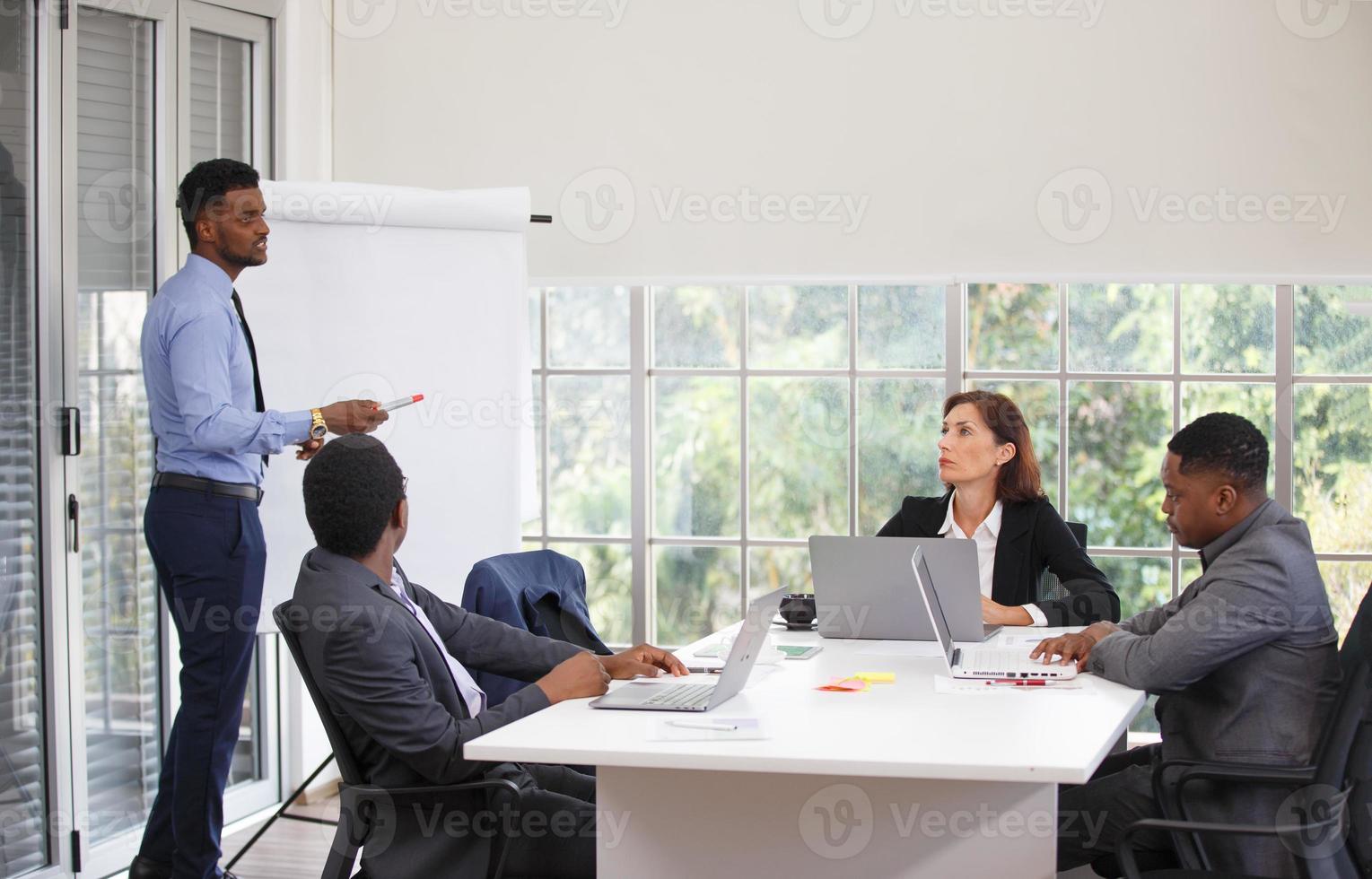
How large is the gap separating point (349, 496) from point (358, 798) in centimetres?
53

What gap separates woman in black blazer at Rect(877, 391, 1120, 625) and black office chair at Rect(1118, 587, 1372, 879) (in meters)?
1.28

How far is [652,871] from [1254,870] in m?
1.05

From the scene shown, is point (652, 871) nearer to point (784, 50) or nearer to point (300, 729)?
point (300, 729)

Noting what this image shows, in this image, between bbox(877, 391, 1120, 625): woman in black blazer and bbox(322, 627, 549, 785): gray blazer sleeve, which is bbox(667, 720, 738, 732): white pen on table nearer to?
bbox(322, 627, 549, 785): gray blazer sleeve

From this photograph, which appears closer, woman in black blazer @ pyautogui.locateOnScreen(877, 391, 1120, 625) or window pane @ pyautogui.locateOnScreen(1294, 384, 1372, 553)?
woman in black blazer @ pyautogui.locateOnScreen(877, 391, 1120, 625)

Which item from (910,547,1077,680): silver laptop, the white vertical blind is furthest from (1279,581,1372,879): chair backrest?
the white vertical blind

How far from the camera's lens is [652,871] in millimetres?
2213

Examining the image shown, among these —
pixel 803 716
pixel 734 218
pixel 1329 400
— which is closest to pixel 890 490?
pixel 734 218

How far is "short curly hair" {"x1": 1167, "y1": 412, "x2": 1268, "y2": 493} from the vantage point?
2.50 m

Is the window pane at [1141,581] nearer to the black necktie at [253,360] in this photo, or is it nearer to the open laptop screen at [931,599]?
the open laptop screen at [931,599]

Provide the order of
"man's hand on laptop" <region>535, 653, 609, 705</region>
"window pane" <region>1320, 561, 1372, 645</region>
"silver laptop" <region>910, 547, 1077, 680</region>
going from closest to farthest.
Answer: "man's hand on laptop" <region>535, 653, 609, 705</region>, "silver laptop" <region>910, 547, 1077, 680</region>, "window pane" <region>1320, 561, 1372, 645</region>

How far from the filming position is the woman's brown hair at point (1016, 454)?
12.2ft

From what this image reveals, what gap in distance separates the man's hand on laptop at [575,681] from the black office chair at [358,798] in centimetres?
22

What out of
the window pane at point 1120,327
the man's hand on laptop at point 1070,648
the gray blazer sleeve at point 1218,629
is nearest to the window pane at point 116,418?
the man's hand on laptop at point 1070,648
